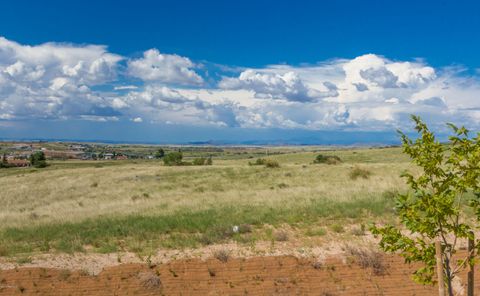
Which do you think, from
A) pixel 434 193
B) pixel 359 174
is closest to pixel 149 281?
pixel 434 193

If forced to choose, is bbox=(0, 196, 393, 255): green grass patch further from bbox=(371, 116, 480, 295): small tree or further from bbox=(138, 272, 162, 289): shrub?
bbox=(371, 116, 480, 295): small tree

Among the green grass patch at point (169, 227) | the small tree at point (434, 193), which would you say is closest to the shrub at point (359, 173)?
the green grass patch at point (169, 227)

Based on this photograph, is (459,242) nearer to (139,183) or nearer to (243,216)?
(243,216)

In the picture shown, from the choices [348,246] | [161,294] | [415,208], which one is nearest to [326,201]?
[348,246]

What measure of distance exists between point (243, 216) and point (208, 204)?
519 centimetres

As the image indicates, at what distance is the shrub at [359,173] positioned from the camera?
38781mm

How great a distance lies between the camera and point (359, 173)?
40.0 metres

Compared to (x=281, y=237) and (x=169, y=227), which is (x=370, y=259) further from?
(x=169, y=227)

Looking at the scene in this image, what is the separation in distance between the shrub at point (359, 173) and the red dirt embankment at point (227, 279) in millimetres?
24229

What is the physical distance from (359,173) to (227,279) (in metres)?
28.9

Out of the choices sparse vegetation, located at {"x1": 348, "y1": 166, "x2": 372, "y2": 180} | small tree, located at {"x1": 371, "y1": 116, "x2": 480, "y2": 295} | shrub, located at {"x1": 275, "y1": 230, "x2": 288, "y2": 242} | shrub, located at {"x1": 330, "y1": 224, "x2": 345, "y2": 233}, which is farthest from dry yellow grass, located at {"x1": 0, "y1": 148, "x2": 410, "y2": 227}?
small tree, located at {"x1": 371, "y1": 116, "x2": 480, "y2": 295}

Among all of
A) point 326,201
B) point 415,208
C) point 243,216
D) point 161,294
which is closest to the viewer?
point 415,208

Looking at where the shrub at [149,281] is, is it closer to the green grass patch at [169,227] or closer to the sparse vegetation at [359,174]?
the green grass patch at [169,227]

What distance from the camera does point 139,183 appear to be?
44.2 metres
